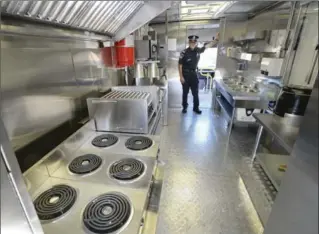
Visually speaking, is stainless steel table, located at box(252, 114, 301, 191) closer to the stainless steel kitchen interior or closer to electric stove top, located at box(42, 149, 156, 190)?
the stainless steel kitchen interior

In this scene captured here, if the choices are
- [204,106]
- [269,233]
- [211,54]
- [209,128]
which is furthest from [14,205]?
[211,54]

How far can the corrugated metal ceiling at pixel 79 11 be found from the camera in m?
0.77

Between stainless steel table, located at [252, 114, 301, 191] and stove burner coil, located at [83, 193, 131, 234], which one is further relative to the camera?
stainless steel table, located at [252, 114, 301, 191]

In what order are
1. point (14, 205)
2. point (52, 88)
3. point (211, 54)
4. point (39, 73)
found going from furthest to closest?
1. point (211, 54)
2. point (52, 88)
3. point (39, 73)
4. point (14, 205)

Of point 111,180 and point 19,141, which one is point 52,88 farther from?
point 111,180

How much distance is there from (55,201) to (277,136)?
1476 mm

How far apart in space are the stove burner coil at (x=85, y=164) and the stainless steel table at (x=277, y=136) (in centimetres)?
125

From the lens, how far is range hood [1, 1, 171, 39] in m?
0.77

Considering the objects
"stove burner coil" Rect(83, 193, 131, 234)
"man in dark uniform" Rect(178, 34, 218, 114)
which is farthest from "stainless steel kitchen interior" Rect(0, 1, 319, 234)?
"man in dark uniform" Rect(178, 34, 218, 114)

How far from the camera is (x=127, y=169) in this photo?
0.99 m

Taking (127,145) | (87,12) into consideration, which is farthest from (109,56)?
(127,145)

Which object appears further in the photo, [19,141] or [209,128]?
[209,128]

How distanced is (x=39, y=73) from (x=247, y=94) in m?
2.32

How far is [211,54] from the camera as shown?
5.45 metres
